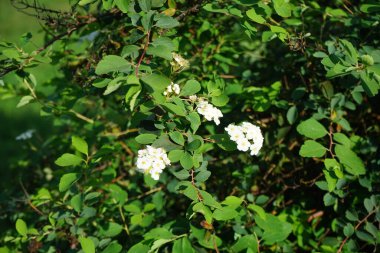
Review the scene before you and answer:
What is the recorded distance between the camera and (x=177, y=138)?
1.26 m

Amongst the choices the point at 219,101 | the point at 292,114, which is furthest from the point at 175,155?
the point at 292,114

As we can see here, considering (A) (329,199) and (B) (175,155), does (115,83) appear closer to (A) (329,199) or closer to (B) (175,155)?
(B) (175,155)

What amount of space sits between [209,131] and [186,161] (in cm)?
61

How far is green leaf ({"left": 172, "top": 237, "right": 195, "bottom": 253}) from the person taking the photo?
138cm

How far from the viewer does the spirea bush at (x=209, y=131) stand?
1.32 meters

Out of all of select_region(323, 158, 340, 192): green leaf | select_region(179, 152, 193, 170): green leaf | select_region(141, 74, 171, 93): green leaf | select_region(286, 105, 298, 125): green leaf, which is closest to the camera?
select_region(141, 74, 171, 93): green leaf

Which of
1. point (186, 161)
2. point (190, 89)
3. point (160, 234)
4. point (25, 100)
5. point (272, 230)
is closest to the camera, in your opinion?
point (186, 161)

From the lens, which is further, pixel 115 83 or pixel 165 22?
pixel 165 22

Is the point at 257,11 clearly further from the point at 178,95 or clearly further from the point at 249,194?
the point at 249,194

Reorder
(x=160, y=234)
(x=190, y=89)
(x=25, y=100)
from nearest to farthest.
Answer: (x=190, y=89) → (x=160, y=234) → (x=25, y=100)

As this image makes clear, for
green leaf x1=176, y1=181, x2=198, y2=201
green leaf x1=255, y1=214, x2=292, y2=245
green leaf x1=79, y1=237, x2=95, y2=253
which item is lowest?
green leaf x1=255, y1=214, x2=292, y2=245

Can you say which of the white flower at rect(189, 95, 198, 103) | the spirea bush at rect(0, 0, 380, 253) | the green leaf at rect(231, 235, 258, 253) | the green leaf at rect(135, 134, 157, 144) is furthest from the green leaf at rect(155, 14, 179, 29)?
the green leaf at rect(231, 235, 258, 253)

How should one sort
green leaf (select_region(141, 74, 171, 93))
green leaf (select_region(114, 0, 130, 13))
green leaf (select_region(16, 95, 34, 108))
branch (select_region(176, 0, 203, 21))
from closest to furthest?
green leaf (select_region(141, 74, 171, 93)) < green leaf (select_region(114, 0, 130, 13)) < branch (select_region(176, 0, 203, 21)) < green leaf (select_region(16, 95, 34, 108))

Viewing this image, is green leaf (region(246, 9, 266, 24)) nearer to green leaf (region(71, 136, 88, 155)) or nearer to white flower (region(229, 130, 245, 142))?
white flower (region(229, 130, 245, 142))
